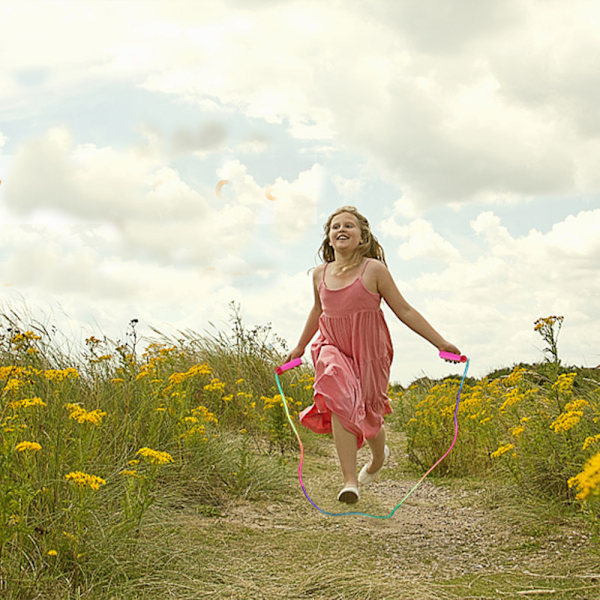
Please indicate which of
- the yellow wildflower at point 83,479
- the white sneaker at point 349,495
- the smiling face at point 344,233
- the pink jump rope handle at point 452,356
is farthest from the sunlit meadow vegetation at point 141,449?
the smiling face at point 344,233

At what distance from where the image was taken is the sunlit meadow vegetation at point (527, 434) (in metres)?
4.46

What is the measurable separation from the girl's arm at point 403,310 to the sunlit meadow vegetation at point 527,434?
0.72 meters

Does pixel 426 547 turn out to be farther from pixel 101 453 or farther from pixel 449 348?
pixel 101 453

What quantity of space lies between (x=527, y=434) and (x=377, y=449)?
133 cm

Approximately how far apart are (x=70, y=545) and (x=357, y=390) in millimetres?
2217

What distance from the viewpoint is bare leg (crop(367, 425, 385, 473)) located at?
5020 millimetres

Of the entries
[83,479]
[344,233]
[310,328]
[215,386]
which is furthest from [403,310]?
[83,479]

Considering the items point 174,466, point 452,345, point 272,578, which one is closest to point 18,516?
point 272,578

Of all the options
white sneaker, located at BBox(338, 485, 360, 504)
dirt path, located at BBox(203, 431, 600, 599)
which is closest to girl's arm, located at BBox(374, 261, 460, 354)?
white sneaker, located at BBox(338, 485, 360, 504)

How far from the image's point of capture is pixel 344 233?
4.92 metres

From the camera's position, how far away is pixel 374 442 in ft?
16.5

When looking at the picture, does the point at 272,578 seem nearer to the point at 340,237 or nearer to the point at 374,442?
the point at 374,442

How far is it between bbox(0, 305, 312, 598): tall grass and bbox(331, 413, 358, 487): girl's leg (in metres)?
0.92

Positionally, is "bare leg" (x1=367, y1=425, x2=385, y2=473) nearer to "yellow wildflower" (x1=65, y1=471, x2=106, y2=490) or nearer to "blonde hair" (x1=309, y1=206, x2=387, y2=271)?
"blonde hair" (x1=309, y1=206, x2=387, y2=271)
